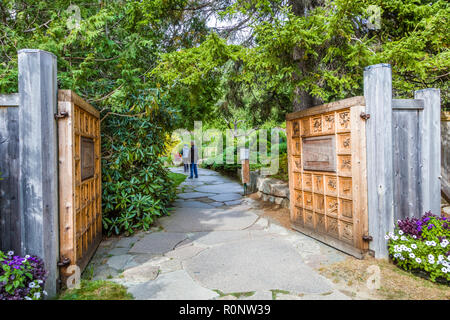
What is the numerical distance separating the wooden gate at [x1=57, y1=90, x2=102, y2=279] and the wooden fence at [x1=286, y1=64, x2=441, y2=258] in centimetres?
295

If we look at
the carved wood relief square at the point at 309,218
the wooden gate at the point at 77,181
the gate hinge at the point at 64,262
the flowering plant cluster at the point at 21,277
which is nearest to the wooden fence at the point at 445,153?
the carved wood relief square at the point at 309,218

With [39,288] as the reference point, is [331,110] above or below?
above

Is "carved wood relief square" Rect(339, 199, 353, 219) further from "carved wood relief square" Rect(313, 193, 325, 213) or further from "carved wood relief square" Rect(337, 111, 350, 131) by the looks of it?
"carved wood relief square" Rect(337, 111, 350, 131)

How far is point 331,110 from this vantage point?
3486 millimetres

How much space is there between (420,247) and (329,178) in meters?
1.23

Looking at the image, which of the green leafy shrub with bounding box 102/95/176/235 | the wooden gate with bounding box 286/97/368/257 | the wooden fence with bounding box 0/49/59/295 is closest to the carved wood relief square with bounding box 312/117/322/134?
the wooden gate with bounding box 286/97/368/257

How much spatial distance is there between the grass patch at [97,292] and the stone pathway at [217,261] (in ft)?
0.32

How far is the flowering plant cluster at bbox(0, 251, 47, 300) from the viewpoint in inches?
82.7

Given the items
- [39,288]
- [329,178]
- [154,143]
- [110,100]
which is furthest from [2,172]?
[329,178]

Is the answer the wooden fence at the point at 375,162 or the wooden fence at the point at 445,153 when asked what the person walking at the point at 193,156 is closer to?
the wooden fence at the point at 375,162

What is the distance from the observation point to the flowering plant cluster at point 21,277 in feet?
6.89
